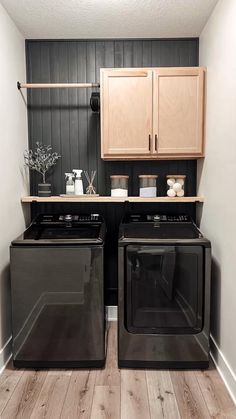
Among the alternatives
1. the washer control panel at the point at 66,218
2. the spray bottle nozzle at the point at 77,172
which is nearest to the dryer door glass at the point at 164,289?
the washer control panel at the point at 66,218

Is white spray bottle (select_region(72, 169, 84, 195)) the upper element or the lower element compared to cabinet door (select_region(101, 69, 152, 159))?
lower

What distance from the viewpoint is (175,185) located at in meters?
2.63

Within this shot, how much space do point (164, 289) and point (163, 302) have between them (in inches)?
3.6

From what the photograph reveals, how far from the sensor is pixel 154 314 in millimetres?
2221

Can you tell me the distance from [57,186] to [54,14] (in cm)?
132

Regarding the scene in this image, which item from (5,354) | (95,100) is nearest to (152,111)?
(95,100)

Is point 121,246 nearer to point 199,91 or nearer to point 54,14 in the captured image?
point 199,91

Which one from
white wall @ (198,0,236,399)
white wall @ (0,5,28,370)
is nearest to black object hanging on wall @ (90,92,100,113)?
white wall @ (0,5,28,370)

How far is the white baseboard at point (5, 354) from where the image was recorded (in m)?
2.21

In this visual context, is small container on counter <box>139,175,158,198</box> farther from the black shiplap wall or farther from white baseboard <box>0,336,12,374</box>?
white baseboard <box>0,336,12,374</box>

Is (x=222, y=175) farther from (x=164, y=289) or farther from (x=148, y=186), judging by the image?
(x=164, y=289)

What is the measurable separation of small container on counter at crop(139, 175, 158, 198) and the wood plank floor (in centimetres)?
130

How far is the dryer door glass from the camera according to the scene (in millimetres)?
2182

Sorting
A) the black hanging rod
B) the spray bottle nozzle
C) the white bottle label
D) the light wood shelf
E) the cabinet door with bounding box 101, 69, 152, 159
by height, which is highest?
the black hanging rod
